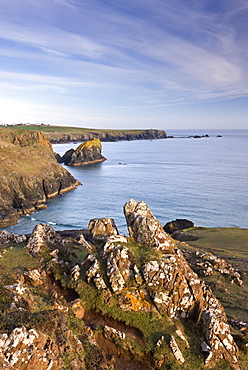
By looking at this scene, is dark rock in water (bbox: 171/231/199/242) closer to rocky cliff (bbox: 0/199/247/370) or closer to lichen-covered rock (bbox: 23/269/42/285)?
rocky cliff (bbox: 0/199/247/370)

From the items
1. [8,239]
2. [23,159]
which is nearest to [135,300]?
[8,239]

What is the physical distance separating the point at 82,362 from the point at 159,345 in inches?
193

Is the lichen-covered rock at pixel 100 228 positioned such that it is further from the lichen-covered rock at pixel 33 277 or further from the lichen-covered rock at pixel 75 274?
the lichen-covered rock at pixel 33 277

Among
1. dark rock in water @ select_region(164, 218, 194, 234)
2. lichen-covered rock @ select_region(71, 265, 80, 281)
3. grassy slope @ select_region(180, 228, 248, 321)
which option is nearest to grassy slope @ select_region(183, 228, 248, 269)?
grassy slope @ select_region(180, 228, 248, 321)

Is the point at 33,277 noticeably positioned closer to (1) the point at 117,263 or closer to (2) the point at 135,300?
(1) the point at 117,263

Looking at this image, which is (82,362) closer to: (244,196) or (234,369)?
(234,369)

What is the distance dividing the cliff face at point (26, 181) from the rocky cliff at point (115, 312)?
5343 cm

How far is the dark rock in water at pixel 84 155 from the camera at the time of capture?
17029 centimetres

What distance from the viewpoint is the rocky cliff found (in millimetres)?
12141

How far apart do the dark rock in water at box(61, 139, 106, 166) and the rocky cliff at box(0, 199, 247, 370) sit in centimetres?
14893

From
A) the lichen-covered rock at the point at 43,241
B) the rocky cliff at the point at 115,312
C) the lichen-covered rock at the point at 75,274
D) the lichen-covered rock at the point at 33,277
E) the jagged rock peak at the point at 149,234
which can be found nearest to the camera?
the rocky cliff at the point at 115,312

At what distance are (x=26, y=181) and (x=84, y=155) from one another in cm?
8912

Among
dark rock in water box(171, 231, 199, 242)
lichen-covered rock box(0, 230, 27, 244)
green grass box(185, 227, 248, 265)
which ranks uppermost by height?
lichen-covered rock box(0, 230, 27, 244)

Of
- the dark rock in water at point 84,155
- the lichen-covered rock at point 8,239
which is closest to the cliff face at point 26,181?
the lichen-covered rock at point 8,239
